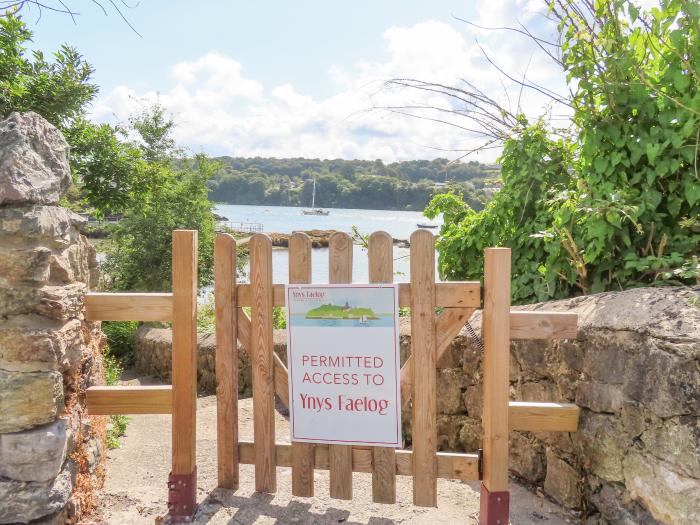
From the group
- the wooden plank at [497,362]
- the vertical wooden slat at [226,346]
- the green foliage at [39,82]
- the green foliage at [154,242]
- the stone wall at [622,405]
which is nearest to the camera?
the stone wall at [622,405]

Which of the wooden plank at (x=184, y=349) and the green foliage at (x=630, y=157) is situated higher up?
the green foliage at (x=630, y=157)

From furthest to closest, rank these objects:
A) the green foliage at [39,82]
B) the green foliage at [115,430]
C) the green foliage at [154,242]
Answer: the green foliage at [154,242]
the green foliage at [39,82]
the green foliage at [115,430]

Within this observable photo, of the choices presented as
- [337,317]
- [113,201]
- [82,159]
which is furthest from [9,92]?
[337,317]

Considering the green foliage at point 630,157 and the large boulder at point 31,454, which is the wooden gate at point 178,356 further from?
the green foliage at point 630,157

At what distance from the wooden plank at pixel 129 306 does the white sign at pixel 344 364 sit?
0.67m

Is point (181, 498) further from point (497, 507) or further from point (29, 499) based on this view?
point (497, 507)

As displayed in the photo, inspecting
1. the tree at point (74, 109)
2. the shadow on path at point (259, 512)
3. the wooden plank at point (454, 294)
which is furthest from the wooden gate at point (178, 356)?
the tree at point (74, 109)

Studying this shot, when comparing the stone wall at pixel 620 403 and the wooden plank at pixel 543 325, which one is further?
the wooden plank at pixel 543 325

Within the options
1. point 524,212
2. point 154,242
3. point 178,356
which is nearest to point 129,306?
point 178,356

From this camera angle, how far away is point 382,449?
292 cm

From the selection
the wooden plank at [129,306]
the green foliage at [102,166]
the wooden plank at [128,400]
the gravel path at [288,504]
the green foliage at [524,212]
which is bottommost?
the gravel path at [288,504]

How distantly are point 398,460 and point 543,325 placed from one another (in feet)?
3.38

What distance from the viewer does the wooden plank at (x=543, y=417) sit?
114 inches

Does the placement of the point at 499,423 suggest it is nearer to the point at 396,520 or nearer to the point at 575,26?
the point at 396,520
